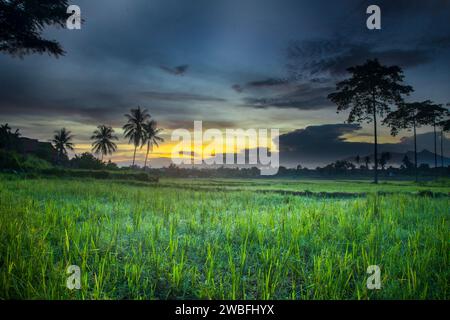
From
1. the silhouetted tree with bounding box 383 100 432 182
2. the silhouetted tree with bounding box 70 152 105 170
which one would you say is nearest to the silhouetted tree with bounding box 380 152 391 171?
the silhouetted tree with bounding box 383 100 432 182

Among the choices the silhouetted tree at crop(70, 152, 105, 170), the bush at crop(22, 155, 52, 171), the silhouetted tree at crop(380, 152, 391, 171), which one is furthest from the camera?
the silhouetted tree at crop(380, 152, 391, 171)

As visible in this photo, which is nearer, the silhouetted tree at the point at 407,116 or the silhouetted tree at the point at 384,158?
the silhouetted tree at the point at 407,116

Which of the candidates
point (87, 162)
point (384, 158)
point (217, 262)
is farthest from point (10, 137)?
point (384, 158)

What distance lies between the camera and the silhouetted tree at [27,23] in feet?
45.9

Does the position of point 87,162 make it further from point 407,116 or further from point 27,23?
point 407,116

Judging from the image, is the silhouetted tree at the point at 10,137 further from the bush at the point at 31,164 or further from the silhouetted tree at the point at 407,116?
the silhouetted tree at the point at 407,116

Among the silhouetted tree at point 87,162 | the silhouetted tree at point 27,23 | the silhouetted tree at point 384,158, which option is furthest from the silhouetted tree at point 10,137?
the silhouetted tree at point 384,158

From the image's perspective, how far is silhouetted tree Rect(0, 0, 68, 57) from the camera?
1399 centimetres

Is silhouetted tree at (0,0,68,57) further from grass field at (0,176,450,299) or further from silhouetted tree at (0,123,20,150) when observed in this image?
silhouetted tree at (0,123,20,150)

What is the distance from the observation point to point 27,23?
47.2 ft

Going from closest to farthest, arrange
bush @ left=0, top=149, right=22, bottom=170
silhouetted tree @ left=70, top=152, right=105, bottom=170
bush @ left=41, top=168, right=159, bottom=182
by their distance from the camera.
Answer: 1. bush @ left=0, top=149, right=22, bottom=170
2. bush @ left=41, top=168, right=159, bottom=182
3. silhouetted tree @ left=70, top=152, right=105, bottom=170
